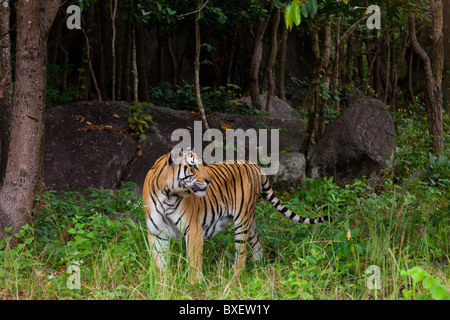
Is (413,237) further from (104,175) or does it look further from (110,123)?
(110,123)

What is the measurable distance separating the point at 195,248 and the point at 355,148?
172 inches

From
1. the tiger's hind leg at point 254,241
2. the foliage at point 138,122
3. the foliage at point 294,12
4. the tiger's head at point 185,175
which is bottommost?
the tiger's hind leg at point 254,241

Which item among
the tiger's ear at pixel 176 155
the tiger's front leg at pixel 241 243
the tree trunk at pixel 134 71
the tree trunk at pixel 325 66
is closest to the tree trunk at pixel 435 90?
the tree trunk at pixel 325 66

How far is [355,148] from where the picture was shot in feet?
26.1

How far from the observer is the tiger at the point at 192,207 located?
4258 millimetres

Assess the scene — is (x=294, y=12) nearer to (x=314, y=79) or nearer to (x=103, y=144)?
(x=314, y=79)

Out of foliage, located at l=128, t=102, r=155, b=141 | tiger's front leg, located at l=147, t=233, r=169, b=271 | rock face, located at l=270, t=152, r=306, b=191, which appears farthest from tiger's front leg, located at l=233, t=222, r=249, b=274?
foliage, located at l=128, t=102, r=155, b=141

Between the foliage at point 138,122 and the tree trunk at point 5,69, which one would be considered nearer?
the tree trunk at point 5,69

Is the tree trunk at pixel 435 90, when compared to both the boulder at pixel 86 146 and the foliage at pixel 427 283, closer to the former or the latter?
the boulder at pixel 86 146

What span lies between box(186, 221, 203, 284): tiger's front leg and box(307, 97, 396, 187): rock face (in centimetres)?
404

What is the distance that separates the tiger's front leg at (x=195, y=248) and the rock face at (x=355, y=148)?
4040mm
